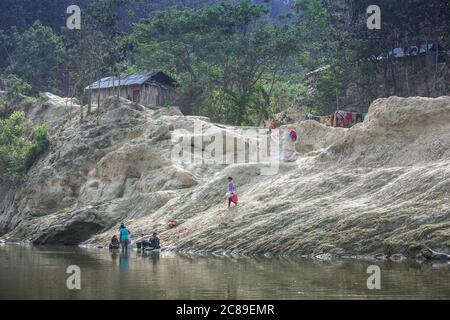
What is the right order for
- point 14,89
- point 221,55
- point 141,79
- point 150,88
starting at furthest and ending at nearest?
point 14,89
point 150,88
point 141,79
point 221,55

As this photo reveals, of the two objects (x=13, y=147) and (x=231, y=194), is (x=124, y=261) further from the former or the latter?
(x=13, y=147)

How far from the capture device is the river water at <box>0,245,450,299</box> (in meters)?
17.8

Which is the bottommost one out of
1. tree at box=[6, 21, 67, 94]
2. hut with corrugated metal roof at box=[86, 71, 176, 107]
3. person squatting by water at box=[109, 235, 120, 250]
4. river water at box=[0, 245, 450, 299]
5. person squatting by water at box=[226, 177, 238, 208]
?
river water at box=[0, 245, 450, 299]

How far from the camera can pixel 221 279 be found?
21078mm

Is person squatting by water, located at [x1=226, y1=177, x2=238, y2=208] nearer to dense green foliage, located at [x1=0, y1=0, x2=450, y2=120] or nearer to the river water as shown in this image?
the river water

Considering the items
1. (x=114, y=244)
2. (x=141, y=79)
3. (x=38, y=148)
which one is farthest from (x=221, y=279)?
(x=141, y=79)

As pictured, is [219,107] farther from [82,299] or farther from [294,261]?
[82,299]

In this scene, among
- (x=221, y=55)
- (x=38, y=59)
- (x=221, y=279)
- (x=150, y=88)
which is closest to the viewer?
(x=221, y=279)

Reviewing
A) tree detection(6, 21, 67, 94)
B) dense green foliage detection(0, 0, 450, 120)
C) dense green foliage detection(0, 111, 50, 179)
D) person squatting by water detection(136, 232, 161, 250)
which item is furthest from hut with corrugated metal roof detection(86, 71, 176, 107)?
person squatting by water detection(136, 232, 161, 250)

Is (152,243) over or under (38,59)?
under

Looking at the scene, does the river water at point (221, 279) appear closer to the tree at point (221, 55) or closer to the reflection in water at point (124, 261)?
the reflection in water at point (124, 261)

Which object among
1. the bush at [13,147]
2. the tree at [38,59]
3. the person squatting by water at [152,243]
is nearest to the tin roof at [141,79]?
the bush at [13,147]

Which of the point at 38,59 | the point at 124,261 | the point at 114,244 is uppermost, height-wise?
the point at 38,59

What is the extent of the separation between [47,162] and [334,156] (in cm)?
2373
